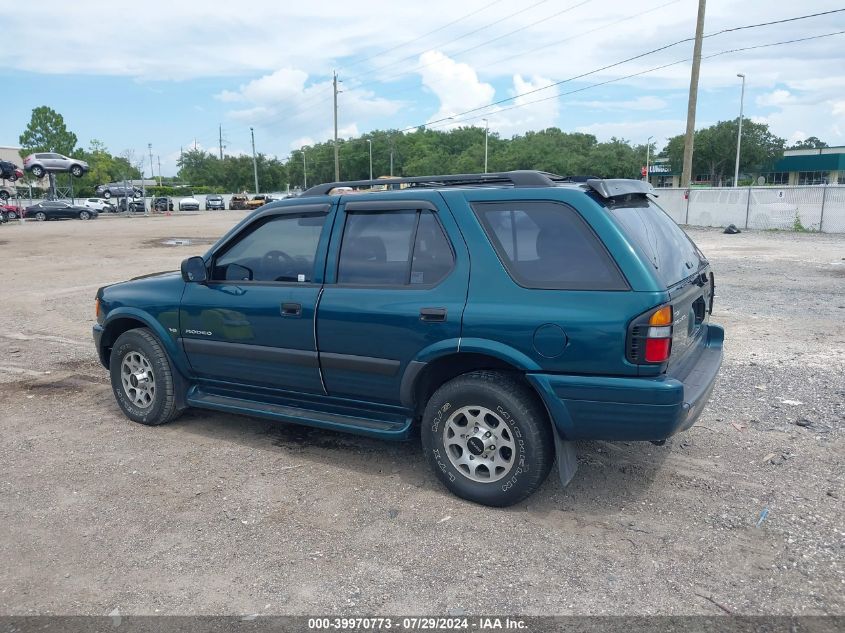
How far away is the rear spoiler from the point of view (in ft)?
12.0

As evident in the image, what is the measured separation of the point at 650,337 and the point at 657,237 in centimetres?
88

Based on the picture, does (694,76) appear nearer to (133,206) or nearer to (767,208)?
(767,208)

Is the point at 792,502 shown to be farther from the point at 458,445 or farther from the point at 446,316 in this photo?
the point at 446,316

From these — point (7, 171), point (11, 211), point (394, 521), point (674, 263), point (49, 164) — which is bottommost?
point (394, 521)

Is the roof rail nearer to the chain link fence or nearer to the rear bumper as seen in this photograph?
the rear bumper

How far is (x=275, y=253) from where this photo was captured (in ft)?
15.3

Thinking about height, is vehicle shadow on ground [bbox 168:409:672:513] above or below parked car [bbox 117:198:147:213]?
below

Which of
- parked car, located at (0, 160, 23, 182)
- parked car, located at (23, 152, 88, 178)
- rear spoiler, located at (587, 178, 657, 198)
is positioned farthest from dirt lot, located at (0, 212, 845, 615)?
parked car, located at (23, 152, 88, 178)

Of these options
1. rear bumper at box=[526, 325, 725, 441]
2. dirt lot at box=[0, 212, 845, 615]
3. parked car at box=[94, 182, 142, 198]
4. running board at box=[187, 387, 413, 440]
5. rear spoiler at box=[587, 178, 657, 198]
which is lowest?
dirt lot at box=[0, 212, 845, 615]

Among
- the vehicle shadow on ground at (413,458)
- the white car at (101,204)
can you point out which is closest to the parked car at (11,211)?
the white car at (101,204)

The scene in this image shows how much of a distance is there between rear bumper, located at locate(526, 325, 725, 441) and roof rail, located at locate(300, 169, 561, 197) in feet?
3.68

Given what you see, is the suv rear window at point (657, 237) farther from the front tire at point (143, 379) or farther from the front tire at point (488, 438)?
the front tire at point (143, 379)

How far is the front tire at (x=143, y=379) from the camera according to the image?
16.7ft

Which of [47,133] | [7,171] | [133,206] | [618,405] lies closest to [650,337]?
[618,405]
